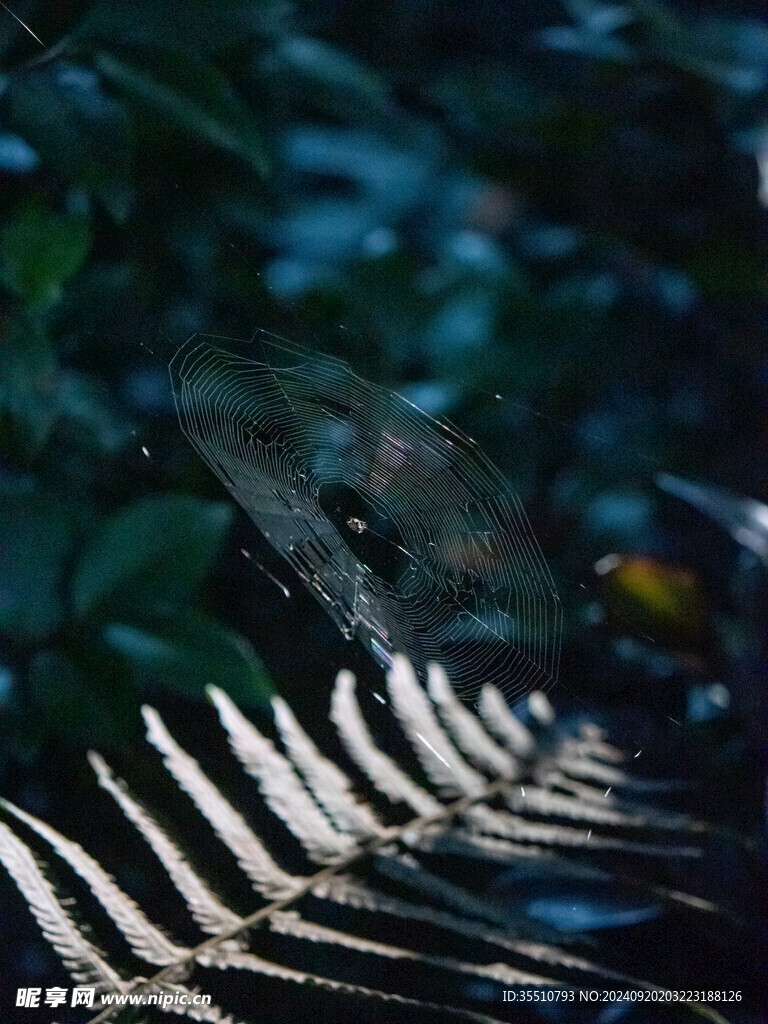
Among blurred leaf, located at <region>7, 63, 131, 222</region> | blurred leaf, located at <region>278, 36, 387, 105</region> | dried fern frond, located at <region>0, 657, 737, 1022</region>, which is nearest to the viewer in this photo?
dried fern frond, located at <region>0, 657, 737, 1022</region>

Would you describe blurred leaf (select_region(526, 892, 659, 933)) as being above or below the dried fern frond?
below

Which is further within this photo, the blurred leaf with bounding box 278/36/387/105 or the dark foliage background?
the blurred leaf with bounding box 278/36/387/105

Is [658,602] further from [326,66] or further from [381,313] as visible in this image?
[326,66]

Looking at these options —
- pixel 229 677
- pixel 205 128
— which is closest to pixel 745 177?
pixel 205 128

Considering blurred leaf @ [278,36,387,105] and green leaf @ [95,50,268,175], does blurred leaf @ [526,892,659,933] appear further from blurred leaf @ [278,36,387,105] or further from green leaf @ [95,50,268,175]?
blurred leaf @ [278,36,387,105]

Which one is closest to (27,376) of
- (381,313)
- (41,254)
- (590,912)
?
(41,254)

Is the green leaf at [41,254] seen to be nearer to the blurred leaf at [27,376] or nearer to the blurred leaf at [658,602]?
the blurred leaf at [27,376]

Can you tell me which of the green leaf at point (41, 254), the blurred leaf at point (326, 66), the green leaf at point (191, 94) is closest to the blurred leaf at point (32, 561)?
the green leaf at point (41, 254)

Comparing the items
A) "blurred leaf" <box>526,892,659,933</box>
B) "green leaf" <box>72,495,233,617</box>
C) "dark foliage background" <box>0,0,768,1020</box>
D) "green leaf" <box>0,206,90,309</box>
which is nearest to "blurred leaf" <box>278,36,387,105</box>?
"dark foliage background" <box>0,0,768,1020</box>
